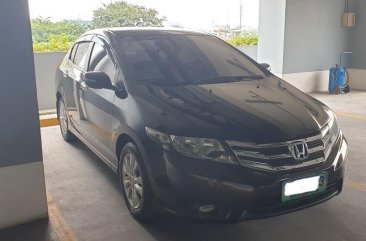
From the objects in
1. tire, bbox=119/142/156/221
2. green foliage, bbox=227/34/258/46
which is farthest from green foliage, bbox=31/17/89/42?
tire, bbox=119/142/156/221

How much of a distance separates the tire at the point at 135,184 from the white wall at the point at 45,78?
451 cm

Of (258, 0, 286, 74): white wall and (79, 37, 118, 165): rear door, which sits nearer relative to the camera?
(79, 37, 118, 165): rear door

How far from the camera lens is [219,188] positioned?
7.90 feet

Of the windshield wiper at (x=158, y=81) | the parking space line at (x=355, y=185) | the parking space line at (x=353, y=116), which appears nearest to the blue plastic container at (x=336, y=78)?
the parking space line at (x=353, y=116)

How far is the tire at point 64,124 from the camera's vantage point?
15.8 ft

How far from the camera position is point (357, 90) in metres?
9.33

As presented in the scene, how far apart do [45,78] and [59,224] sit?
470 cm

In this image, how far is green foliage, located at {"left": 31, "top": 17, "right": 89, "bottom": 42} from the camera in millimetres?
8164

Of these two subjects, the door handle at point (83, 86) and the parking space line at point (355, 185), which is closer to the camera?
the parking space line at point (355, 185)

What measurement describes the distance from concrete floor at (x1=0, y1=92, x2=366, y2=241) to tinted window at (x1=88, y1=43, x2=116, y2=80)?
107cm

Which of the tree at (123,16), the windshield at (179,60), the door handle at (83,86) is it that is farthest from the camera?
the tree at (123,16)

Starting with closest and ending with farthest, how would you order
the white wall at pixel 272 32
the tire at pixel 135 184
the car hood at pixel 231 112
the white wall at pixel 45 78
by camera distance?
1. the car hood at pixel 231 112
2. the tire at pixel 135 184
3. the white wall at pixel 45 78
4. the white wall at pixel 272 32

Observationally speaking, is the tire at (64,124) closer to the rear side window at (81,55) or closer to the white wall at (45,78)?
the rear side window at (81,55)

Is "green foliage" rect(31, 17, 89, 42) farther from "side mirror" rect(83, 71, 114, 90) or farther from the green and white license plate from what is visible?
the green and white license plate
